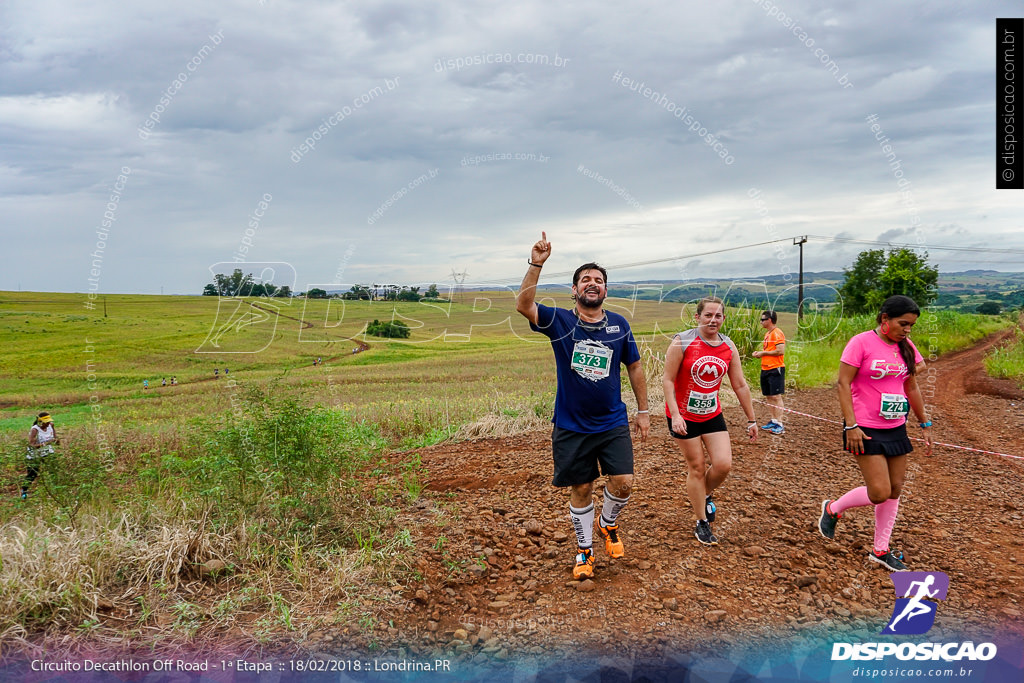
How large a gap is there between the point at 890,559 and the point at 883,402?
115 centimetres

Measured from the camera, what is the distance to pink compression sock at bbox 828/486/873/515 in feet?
14.7

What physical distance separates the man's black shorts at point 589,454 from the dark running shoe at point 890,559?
1.96m

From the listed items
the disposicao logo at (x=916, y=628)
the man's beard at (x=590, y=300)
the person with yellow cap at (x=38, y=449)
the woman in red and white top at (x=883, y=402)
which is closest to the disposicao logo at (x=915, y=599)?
the disposicao logo at (x=916, y=628)

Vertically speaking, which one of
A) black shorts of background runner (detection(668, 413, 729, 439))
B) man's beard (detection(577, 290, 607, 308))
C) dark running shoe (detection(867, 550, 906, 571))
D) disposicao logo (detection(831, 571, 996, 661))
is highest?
man's beard (detection(577, 290, 607, 308))

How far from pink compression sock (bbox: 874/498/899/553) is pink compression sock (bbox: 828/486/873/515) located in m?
0.09

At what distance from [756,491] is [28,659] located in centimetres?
567

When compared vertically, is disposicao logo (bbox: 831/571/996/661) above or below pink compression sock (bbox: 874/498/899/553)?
below

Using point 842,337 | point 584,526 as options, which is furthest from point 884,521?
point 842,337

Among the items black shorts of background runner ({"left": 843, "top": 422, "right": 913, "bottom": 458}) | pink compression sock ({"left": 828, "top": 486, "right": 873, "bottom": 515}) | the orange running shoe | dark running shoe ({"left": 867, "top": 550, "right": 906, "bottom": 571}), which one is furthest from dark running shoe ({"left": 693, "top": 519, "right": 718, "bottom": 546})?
black shorts of background runner ({"left": 843, "top": 422, "right": 913, "bottom": 458})

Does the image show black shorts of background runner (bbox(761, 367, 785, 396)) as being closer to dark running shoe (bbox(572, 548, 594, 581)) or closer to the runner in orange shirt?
the runner in orange shirt

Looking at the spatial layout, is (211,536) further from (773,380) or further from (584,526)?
(773,380)

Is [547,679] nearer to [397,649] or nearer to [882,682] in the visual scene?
[397,649]

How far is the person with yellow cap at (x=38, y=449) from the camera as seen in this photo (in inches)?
205

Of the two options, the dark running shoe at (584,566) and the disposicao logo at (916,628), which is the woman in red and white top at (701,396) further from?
the disposicao logo at (916,628)
